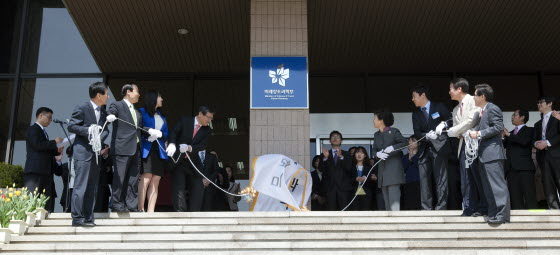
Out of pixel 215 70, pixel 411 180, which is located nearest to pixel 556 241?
A: pixel 411 180

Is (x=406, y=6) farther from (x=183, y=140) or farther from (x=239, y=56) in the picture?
(x=183, y=140)

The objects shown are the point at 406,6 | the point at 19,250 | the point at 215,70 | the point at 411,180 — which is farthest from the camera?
the point at 215,70

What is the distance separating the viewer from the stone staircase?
20.0 ft

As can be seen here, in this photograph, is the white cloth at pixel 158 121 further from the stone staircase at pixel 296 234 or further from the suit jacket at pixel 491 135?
the suit jacket at pixel 491 135

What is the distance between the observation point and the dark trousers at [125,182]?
23.3ft

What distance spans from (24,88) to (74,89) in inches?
37.3

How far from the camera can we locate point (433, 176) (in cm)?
785

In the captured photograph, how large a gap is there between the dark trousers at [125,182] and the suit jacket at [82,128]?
16.6 inches

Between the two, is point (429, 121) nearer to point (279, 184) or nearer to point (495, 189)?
point (495, 189)

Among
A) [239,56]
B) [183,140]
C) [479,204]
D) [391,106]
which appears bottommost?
[479,204]

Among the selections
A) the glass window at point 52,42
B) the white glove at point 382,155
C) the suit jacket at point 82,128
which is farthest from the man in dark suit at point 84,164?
the glass window at point 52,42

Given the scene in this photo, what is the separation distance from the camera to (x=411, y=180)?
9227 mm

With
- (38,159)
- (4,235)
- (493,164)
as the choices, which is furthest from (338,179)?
(4,235)

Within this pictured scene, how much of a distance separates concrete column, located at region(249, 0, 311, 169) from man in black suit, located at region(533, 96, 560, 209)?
3.10 metres
